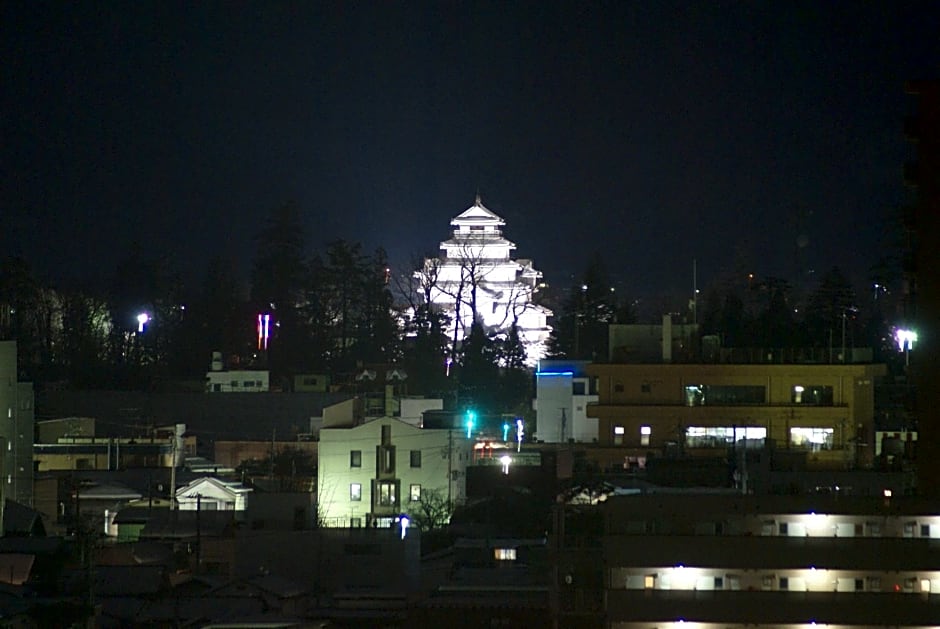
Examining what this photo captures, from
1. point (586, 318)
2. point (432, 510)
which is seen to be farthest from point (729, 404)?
point (586, 318)

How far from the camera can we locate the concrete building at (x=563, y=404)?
24.8 m

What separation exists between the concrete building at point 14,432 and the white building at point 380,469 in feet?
11.2

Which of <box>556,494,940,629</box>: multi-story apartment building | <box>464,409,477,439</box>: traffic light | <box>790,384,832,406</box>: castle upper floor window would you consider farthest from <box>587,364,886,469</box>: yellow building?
<box>556,494,940,629</box>: multi-story apartment building

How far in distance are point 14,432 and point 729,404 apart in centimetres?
883

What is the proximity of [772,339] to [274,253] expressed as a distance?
1633 cm

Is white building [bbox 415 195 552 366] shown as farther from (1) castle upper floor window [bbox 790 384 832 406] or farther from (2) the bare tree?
(2) the bare tree

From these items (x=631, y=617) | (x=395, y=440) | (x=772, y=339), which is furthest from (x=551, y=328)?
(x=631, y=617)

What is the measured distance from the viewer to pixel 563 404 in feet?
82.9

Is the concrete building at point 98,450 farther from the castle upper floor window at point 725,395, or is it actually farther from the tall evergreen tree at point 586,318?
the tall evergreen tree at point 586,318

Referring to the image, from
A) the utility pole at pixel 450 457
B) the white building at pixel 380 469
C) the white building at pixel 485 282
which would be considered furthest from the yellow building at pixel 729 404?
the white building at pixel 485 282

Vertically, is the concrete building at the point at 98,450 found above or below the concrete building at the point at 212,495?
above

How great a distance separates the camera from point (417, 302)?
38219mm

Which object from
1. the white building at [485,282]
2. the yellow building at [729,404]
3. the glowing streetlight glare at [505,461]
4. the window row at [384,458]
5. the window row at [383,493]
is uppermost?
the white building at [485,282]

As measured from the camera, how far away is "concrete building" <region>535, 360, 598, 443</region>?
2480cm
